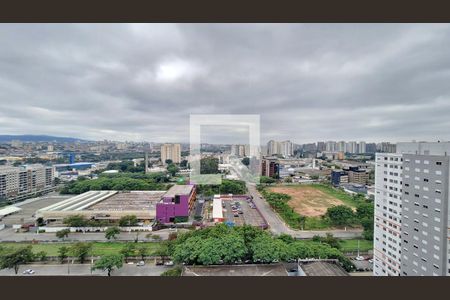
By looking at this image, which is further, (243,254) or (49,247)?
(49,247)

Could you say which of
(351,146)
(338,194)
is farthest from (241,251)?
(338,194)

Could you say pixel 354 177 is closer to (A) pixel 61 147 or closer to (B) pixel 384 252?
(B) pixel 384 252

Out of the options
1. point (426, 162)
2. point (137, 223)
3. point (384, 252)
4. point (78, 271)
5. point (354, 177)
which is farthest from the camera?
point (354, 177)

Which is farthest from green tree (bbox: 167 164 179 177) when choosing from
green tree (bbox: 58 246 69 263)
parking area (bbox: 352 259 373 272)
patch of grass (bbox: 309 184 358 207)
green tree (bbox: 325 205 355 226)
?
patch of grass (bbox: 309 184 358 207)

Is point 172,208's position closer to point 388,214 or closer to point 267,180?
point 267,180

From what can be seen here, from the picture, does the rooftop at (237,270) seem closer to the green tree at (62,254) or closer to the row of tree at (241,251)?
the row of tree at (241,251)

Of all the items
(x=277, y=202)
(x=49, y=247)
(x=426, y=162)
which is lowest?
(x=49, y=247)

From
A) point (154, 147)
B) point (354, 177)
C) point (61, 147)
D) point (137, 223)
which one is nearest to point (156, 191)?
point (154, 147)
